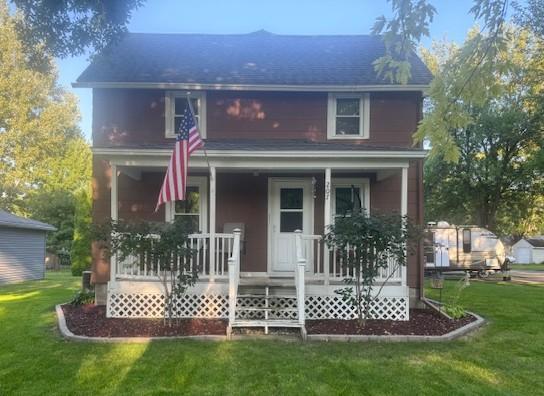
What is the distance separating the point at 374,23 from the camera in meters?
4.38

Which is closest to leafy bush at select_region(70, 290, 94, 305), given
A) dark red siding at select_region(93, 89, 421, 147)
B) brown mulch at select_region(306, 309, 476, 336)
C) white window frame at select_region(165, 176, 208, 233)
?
white window frame at select_region(165, 176, 208, 233)

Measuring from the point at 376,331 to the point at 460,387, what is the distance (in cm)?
249

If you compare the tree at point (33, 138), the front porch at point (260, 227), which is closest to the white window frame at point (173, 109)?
the front porch at point (260, 227)

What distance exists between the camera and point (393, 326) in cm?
771

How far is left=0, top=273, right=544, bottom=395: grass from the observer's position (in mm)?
4891

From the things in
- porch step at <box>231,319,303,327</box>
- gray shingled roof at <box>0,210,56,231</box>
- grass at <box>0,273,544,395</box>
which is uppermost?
gray shingled roof at <box>0,210,56,231</box>

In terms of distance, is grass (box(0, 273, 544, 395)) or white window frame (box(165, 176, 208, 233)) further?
white window frame (box(165, 176, 208, 233))

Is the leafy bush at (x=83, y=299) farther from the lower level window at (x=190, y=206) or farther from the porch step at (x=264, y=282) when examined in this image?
the porch step at (x=264, y=282)

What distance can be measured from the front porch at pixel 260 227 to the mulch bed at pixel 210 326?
30 cm

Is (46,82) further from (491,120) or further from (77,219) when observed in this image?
(491,120)

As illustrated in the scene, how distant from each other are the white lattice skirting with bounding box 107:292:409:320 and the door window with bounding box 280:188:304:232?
225 cm

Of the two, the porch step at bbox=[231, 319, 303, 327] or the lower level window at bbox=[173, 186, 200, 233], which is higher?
the lower level window at bbox=[173, 186, 200, 233]

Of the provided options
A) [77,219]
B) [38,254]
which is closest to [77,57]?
[77,219]

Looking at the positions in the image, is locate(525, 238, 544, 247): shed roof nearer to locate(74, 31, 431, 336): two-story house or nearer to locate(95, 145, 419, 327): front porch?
locate(74, 31, 431, 336): two-story house
